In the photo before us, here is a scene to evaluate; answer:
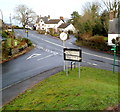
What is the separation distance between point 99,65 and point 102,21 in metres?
27.1

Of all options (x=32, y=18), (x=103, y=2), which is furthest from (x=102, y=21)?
(x=32, y=18)

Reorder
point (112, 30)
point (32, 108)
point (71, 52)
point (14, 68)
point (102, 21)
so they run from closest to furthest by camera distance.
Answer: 1. point (32, 108)
2. point (71, 52)
3. point (14, 68)
4. point (112, 30)
5. point (102, 21)

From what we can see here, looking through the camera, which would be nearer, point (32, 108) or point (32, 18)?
point (32, 108)

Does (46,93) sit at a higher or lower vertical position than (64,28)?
lower

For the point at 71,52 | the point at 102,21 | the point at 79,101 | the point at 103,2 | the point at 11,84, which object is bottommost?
the point at 11,84

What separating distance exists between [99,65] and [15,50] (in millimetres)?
13778

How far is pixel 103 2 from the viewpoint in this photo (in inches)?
1875

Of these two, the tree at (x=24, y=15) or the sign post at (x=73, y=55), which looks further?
the tree at (x=24, y=15)

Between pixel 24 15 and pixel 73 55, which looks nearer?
pixel 73 55

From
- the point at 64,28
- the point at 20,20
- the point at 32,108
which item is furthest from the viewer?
the point at 20,20

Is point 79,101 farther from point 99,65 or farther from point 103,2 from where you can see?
point 103,2

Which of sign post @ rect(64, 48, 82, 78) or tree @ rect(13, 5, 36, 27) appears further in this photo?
tree @ rect(13, 5, 36, 27)

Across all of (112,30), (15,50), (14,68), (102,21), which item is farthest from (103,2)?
(14,68)

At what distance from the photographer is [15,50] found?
28.5m
